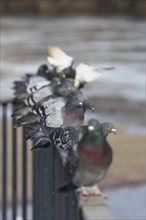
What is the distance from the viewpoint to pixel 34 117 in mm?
3787

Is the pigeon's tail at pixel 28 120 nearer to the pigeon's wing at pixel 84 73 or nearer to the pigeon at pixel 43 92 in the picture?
the pigeon at pixel 43 92

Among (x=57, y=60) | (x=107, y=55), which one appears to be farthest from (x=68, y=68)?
(x=107, y=55)

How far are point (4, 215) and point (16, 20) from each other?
1815 cm

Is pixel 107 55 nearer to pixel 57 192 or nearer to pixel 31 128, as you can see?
pixel 31 128

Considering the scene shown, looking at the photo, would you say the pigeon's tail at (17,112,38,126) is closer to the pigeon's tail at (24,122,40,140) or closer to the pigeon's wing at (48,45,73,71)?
the pigeon's tail at (24,122,40,140)

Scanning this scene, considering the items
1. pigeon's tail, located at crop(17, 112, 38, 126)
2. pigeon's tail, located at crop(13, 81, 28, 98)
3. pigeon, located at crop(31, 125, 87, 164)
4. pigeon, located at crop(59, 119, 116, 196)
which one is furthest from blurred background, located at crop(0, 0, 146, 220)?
pigeon, located at crop(59, 119, 116, 196)

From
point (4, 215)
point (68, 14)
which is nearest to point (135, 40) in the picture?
point (68, 14)

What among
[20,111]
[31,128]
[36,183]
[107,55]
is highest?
[107,55]

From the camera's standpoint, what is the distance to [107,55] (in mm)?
15695

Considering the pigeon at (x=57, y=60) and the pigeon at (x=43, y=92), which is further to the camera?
the pigeon at (x=57, y=60)

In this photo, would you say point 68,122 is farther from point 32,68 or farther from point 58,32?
point 58,32

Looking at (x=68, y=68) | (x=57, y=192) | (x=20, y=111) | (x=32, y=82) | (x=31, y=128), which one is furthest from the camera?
(x=32, y=82)

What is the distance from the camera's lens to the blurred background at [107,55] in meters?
7.70

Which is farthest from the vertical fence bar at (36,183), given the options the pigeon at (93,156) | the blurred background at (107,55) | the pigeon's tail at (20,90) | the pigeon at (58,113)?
the pigeon at (93,156)
